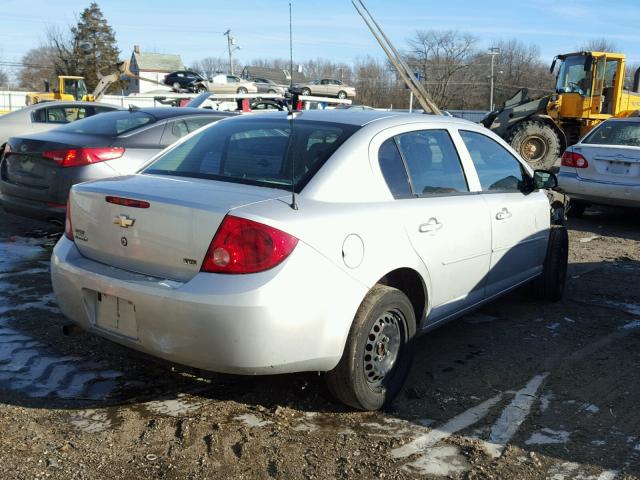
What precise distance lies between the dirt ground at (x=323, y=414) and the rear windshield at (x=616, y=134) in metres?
5.28

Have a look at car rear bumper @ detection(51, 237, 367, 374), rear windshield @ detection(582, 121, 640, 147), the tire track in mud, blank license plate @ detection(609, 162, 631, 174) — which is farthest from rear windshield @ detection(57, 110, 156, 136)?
rear windshield @ detection(582, 121, 640, 147)

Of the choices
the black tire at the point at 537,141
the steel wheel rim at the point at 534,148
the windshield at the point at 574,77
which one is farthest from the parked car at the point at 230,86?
the windshield at the point at 574,77

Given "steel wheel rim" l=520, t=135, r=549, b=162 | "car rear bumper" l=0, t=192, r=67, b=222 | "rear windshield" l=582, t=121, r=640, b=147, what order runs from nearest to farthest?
"car rear bumper" l=0, t=192, r=67, b=222
"rear windshield" l=582, t=121, r=640, b=147
"steel wheel rim" l=520, t=135, r=549, b=162

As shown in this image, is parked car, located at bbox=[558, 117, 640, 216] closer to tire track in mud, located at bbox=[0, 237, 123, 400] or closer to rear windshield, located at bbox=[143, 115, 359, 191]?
rear windshield, located at bbox=[143, 115, 359, 191]

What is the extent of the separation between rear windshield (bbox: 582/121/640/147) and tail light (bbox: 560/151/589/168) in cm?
30

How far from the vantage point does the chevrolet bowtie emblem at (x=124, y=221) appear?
3281 mm

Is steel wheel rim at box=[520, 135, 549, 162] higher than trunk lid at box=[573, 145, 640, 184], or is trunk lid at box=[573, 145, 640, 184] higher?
trunk lid at box=[573, 145, 640, 184]

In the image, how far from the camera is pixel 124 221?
3.31 meters

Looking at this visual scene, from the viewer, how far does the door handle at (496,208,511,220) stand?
4.59 m

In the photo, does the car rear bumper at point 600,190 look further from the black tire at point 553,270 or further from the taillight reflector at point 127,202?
the taillight reflector at point 127,202

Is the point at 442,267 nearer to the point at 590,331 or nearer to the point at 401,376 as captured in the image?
the point at 401,376

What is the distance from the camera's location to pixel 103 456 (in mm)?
3018

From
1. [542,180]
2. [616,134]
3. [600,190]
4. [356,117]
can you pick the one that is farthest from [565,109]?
[356,117]

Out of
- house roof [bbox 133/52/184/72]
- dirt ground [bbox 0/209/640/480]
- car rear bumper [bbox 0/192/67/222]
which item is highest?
house roof [bbox 133/52/184/72]
